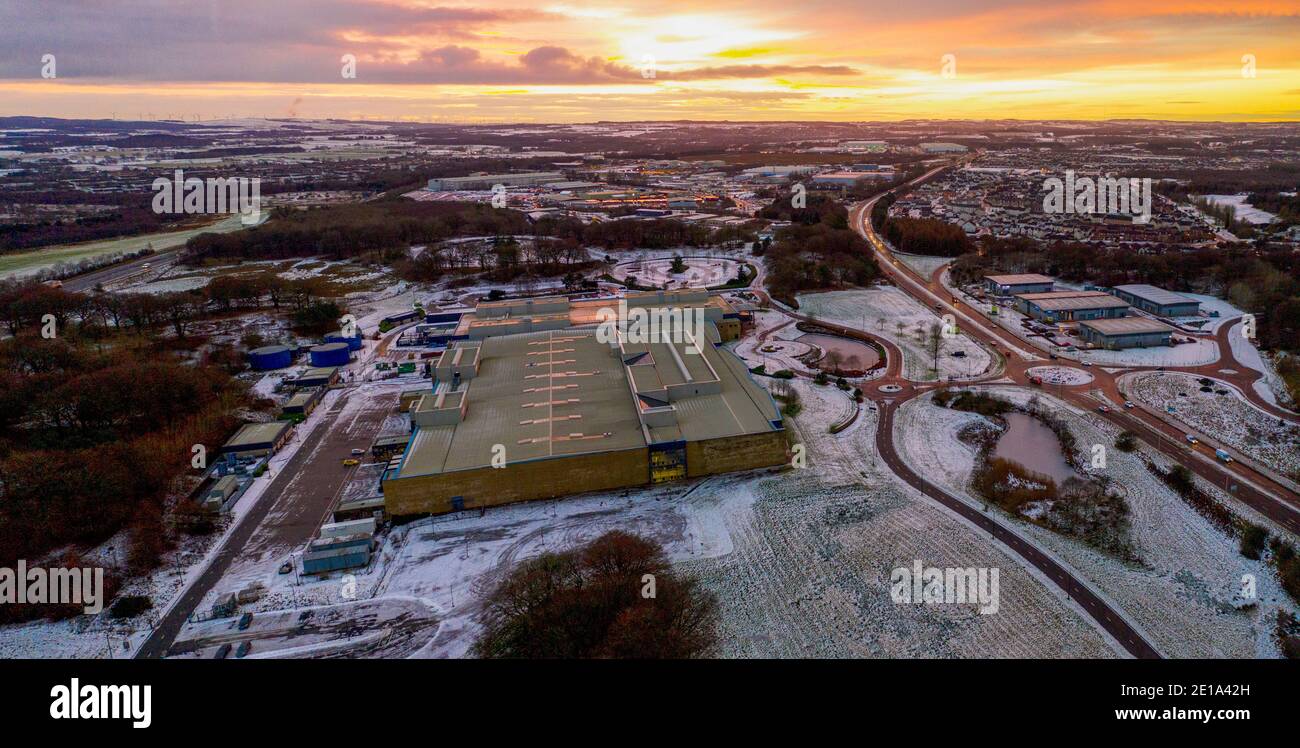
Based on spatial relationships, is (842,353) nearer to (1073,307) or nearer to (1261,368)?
(1073,307)

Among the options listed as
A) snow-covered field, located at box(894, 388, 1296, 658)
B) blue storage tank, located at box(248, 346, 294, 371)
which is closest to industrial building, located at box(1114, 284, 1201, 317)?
snow-covered field, located at box(894, 388, 1296, 658)

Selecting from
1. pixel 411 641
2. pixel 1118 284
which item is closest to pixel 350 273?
pixel 411 641

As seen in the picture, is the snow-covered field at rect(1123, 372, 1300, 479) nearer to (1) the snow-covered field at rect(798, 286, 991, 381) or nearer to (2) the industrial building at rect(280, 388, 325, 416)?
(1) the snow-covered field at rect(798, 286, 991, 381)

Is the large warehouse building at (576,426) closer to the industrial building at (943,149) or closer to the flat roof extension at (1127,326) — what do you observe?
the flat roof extension at (1127,326)

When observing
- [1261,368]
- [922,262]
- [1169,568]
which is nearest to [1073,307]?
[1261,368]

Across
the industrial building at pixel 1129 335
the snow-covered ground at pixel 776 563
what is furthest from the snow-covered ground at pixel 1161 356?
the snow-covered ground at pixel 776 563
